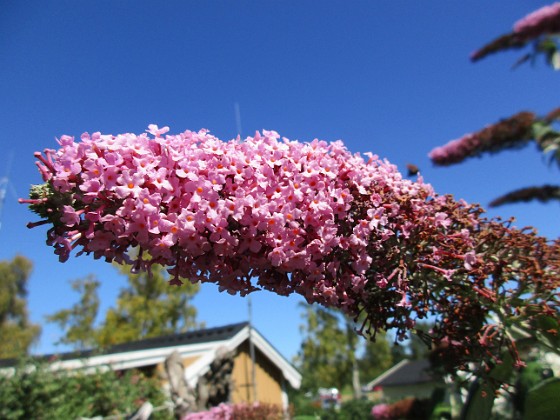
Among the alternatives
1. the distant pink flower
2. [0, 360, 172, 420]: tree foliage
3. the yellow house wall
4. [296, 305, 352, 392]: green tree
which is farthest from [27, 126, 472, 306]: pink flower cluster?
[296, 305, 352, 392]: green tree

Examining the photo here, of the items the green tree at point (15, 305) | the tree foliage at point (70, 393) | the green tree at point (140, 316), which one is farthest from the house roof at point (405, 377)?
the green tree at point (15, 305)

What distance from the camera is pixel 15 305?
26.7m

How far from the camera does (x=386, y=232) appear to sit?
1.61 m

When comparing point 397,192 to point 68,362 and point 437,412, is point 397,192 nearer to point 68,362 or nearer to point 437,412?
point 68,362

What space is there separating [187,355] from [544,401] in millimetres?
12002

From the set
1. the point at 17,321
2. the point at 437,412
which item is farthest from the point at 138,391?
the point at 17,321

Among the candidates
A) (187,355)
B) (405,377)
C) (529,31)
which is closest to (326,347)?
(405,377)

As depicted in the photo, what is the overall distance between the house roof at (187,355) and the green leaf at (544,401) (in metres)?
7.93

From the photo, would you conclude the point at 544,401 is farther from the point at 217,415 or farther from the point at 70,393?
the point at 70,393

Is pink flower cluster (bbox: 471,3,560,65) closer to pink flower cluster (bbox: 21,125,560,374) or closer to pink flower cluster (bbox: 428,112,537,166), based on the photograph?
pink flower cluster (bbox: 428,112,537,166)

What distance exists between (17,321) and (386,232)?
3068 centimetres

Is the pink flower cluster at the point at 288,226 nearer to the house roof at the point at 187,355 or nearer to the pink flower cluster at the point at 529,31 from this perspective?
the pink flower cluster at the point at 529,31

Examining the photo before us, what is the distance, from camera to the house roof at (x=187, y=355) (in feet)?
32.9

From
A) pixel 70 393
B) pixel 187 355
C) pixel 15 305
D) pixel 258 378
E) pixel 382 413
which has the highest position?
pixel 15 305
